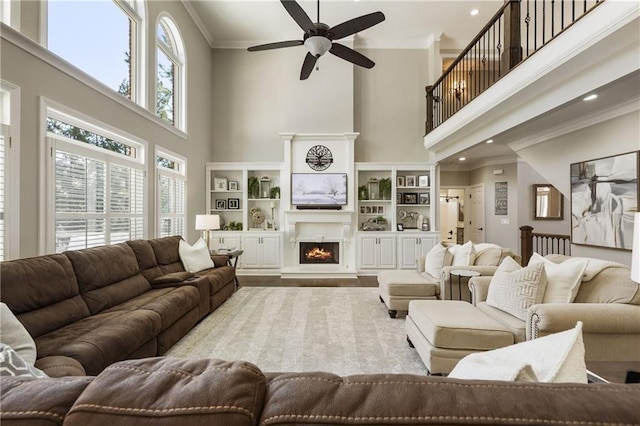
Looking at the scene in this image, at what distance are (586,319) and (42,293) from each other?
12.6ft

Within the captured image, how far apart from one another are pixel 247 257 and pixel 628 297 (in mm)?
5708

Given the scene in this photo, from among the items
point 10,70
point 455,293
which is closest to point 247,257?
point 455,293

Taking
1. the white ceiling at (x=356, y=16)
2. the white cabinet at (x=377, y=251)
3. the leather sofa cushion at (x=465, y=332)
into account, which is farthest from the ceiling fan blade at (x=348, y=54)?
the white cabinet at (x=377, y=251)

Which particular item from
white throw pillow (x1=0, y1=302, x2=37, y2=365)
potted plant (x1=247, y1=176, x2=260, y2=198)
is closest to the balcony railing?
potted plant (x1=247, y1=176, x2=260, y2=198)

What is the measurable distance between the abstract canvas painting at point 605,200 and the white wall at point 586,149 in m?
0.11

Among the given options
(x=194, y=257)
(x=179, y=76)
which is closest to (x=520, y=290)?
(x=194, y=257)

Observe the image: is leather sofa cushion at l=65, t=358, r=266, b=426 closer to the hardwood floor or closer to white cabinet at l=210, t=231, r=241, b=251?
the hardwood floor

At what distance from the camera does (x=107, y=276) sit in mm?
2869

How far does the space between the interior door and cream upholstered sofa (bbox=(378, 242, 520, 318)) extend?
4.86m

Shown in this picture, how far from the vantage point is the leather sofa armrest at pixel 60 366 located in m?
1.62

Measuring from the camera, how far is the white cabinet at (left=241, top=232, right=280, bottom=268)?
6.49m

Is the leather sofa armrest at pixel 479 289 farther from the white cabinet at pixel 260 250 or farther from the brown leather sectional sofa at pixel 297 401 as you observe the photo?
the white cabinet at pixel 260 250

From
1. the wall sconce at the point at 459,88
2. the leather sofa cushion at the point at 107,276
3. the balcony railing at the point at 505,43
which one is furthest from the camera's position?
the wall sconce at the point at 459,88

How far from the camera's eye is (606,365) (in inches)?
74.9
